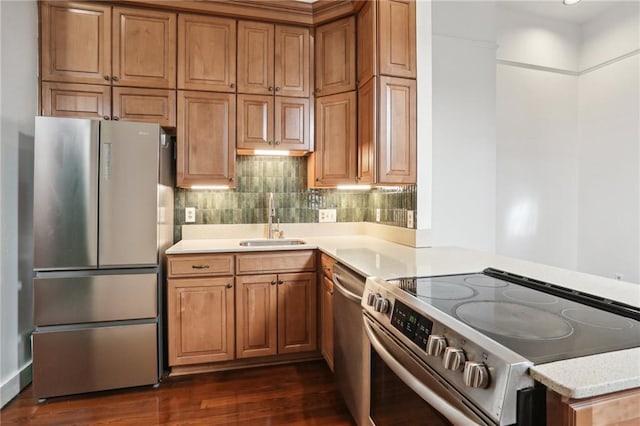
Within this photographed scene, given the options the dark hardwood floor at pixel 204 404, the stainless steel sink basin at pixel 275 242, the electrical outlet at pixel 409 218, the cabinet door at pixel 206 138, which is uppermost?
the cabinet door at pixel 206 138

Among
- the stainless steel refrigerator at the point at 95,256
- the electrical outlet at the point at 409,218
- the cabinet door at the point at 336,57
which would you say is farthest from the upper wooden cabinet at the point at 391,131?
the stainless steel refrigerator at the point at 95,256

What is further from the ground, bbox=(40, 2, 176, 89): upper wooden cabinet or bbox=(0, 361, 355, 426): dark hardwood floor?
bbox=(40, 2, 176, 89): upper wooden cabinet

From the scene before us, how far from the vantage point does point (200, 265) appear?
2.23 meters

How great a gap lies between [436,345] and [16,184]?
254 centimetres

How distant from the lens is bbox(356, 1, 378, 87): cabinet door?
224cm

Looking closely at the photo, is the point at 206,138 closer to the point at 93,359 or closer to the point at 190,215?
the point at 190,215

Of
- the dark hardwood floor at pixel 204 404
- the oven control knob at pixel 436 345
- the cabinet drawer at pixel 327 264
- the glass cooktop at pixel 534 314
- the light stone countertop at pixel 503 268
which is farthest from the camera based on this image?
the cabinet drawer at pixel 327 264

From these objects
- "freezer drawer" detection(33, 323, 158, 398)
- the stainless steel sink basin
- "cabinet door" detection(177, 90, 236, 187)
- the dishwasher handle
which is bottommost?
"freezer drawer" detection(33, 323, 158, 398)

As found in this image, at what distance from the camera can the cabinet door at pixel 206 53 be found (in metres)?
2.42

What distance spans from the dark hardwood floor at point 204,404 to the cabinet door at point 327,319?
0.17 m

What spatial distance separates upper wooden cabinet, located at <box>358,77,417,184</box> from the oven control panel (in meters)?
1.24

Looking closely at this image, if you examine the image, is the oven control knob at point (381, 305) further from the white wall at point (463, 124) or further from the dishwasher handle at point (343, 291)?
the white wall at point (463, 124)

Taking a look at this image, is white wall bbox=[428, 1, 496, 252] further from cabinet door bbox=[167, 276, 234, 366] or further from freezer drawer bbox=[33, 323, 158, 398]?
freezer drawer bbox=[33, 323, 158, 398]

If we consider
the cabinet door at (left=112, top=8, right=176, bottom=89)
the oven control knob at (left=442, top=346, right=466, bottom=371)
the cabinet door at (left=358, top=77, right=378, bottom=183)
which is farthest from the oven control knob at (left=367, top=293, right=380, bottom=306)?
the cabinet door at (left=112, top=8, right=176, bottom=89)
